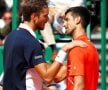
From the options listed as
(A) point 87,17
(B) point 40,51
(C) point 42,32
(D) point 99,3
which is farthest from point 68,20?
(D) point 99,3

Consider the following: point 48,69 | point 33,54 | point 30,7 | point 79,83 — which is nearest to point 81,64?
point 79,83

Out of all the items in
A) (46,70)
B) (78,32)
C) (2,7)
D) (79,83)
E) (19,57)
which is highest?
(78,32)

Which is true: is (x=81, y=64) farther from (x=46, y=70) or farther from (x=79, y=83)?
(x=46, y=70)

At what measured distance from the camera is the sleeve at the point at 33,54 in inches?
196

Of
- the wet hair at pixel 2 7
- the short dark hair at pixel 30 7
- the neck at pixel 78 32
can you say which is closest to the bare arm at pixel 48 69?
the neck at pixel 78 32

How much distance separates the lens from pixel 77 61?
511cm

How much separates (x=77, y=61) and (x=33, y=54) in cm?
40

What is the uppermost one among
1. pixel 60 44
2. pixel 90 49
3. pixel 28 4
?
pixel 28 4

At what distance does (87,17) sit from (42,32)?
2.12m

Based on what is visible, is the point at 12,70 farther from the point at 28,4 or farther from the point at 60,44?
the point at 60,44

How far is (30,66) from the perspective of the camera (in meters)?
5.06

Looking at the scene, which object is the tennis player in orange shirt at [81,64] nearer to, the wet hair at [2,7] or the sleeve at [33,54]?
the sleeve at [33,54]

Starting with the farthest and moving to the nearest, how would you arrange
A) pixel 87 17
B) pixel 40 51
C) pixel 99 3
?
pixel 99 3 < pixel 87 17 < pixel 40 51

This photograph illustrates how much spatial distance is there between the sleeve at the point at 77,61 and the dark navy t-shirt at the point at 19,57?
272 mm
